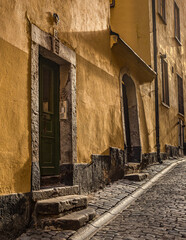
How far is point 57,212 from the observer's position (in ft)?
14.5

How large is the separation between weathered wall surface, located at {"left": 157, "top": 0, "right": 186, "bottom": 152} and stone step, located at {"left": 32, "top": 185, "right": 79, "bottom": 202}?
273 inches

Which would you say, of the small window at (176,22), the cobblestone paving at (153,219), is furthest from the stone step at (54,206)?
the small window at (176,22)

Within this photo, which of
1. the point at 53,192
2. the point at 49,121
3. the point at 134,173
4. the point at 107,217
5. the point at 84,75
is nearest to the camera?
the point at 53,192

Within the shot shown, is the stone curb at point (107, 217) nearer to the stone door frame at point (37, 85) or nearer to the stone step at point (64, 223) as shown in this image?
the stone step at point (64, 223)

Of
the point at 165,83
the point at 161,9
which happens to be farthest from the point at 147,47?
the point at 161,9

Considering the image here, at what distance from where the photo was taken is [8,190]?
4078 mm

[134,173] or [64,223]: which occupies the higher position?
[134,173]

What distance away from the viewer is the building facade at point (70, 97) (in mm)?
4305

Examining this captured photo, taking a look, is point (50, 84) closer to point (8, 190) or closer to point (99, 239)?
point (8, 190)

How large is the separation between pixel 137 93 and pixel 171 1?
6.71 metres

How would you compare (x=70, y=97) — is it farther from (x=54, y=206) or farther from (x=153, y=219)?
(x=153, y=219)

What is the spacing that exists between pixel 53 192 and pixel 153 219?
4.84 ft

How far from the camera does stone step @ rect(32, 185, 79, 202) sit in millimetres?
4566

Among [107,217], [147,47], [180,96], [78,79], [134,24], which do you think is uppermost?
[134,24]
